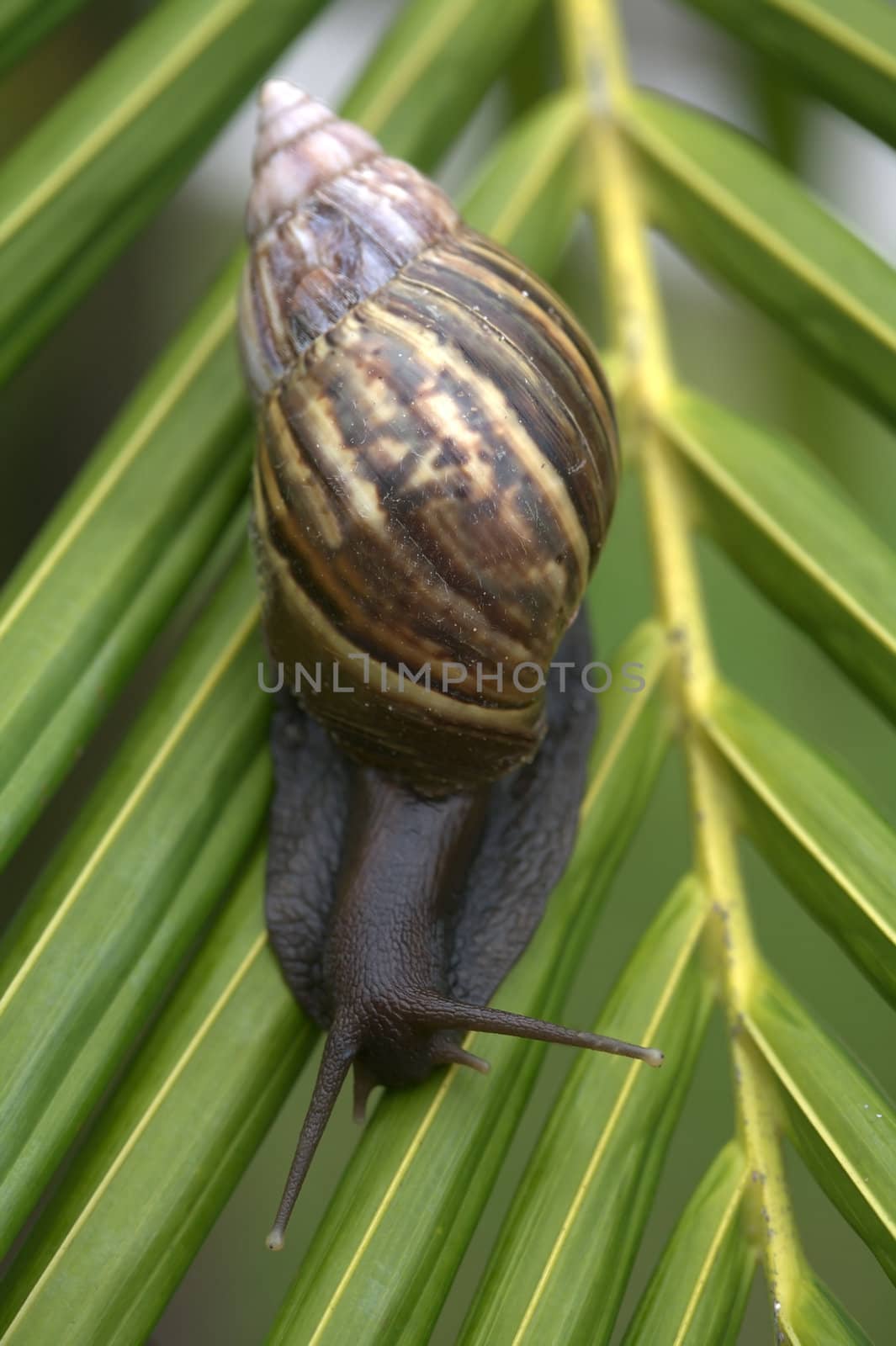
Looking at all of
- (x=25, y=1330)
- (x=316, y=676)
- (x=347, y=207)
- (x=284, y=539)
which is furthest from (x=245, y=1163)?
(x=347, y=207)

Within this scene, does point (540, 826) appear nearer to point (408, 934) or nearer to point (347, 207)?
point (408, 934)

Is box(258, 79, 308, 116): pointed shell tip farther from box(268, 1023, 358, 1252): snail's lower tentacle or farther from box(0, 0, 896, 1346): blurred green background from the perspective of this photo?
box(268, 1023, 358, 1252): snail's lower tentacle

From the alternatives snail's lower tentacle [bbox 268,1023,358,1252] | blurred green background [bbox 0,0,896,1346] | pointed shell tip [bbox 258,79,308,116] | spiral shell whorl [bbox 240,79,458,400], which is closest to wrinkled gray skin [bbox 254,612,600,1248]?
snail's lower tentacle [bbox 268,1023,358,1252]

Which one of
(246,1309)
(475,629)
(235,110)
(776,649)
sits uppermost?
(776,649)

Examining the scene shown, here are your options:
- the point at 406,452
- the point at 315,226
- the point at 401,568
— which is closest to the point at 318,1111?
the point at 401,568

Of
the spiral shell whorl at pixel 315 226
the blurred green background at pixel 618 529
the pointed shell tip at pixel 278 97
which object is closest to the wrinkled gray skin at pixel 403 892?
the spiral shell whorl at pixel 315 226

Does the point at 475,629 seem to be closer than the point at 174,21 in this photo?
Yes

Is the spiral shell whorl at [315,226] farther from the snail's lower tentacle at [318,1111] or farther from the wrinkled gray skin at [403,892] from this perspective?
the snail's lower tentacle at [318,1111]

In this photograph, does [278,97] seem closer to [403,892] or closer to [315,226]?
[315,226]
